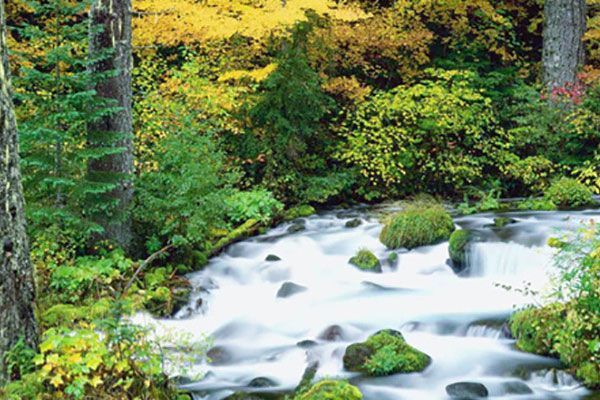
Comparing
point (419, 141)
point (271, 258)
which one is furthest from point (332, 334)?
point (419, 141)

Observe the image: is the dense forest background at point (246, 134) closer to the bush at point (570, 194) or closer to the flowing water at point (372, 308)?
the bush at point (570, 194)

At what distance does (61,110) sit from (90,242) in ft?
5.90

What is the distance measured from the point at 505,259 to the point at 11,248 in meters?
6.50

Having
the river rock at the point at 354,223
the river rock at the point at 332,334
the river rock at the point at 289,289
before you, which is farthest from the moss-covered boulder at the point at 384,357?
the river rock at the point at 354,223

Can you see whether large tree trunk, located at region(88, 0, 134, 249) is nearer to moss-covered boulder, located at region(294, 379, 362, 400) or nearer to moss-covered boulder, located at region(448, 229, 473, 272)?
moss-covered boulder, located at region(294, 379, 362, 400)

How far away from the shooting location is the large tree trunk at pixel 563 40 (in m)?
14.4

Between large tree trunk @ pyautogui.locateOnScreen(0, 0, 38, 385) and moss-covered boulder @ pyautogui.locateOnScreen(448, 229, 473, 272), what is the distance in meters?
5.87

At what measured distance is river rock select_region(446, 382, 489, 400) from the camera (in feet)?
18.5

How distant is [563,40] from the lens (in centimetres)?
1455

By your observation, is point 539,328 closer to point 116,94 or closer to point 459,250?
point 459,250

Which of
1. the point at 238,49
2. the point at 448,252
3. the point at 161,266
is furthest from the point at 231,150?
the point at 448,252

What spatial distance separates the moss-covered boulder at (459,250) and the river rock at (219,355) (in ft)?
12.2

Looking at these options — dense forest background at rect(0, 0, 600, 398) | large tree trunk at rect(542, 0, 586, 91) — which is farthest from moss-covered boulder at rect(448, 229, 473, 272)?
large tree trunk at rect(542, 0, 586, 91)

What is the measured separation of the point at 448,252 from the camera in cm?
930
